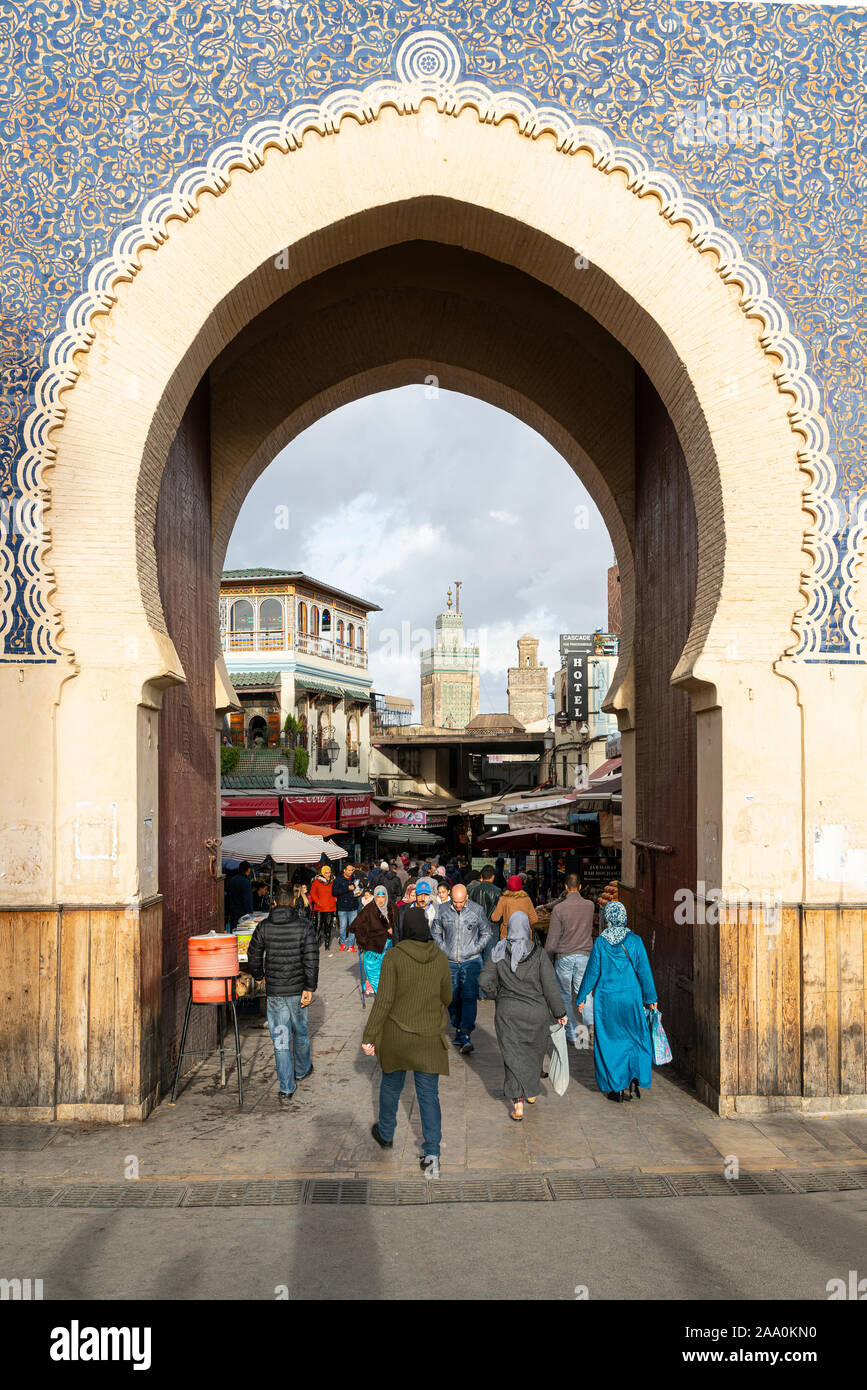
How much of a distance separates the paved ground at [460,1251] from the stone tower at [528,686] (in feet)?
190

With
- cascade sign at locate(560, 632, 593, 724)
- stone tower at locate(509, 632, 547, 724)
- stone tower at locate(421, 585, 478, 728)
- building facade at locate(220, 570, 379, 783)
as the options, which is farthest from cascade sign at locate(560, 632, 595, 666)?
stone tower at locate(421, 585, 478, 728)

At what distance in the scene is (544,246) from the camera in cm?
756

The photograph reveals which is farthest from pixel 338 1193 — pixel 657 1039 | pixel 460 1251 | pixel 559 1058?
pixel 657 1039

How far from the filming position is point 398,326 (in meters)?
11.1

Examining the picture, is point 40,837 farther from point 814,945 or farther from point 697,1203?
point 814,945

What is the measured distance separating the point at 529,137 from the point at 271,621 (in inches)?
1025

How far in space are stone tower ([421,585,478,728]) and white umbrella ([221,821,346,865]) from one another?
6206 cm

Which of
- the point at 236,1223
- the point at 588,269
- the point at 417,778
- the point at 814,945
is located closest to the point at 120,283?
the point at 588,269

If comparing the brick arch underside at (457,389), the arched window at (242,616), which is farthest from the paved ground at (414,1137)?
the arched window at (242,616)

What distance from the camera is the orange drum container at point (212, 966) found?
750 cm

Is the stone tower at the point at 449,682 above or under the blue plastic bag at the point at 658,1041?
above

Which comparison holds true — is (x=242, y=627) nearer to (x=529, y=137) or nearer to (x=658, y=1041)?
(x=529, y=137)

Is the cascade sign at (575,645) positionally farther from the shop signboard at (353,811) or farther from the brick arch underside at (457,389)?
the brick arch underside at (457,389)
